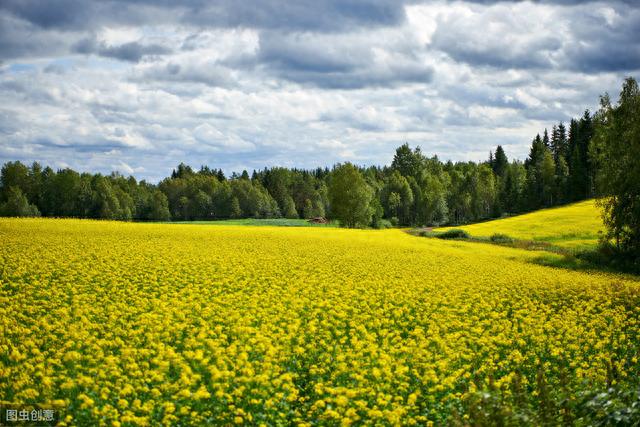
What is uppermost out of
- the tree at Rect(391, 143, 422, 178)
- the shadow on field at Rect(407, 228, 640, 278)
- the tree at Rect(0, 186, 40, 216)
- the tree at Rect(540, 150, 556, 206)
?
the tree at Rect(391, 143, 422, 178)

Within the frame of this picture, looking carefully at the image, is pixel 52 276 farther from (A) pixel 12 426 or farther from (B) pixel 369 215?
(B) pixel 369 215

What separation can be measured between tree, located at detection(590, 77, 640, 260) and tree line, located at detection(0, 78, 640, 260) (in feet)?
0.24

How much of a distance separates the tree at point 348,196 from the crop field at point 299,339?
49.5 m

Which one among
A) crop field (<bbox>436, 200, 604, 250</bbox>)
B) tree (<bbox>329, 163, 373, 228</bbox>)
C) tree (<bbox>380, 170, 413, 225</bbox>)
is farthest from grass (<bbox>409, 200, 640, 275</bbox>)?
tree (<bbox>380, 170, 413, 225</bbox>)

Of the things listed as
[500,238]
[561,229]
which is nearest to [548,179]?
[561,229]

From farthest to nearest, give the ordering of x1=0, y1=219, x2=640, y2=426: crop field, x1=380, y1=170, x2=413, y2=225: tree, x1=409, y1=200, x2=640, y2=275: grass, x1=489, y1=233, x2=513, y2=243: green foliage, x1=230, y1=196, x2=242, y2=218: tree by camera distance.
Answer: x1=230, y1=196, x2=242, y2=218: tree, x1=380, y1=170, x2=413, y2=225: tree, x1=489, y1=233, x2=513, y2=243: green foliage, x1=409, y1=200, x2=640, y2=275: grass, x1=0, y1=219, x2=640, y2=426: crop field

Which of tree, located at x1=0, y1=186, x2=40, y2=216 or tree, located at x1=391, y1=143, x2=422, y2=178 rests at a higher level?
tree, located at x1=391, y1=143, x2=422, y2=178

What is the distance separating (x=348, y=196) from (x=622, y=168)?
1718 inches

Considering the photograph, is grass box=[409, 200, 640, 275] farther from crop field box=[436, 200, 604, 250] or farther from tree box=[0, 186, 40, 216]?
tree box=[0, 186, 40, 216]

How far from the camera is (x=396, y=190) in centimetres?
11250

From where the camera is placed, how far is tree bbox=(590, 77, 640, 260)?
3447 cm

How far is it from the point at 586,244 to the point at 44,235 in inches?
1581

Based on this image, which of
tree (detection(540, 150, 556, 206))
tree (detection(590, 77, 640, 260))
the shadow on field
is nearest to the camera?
the shadow on field

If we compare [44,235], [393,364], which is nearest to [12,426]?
[393,364]
